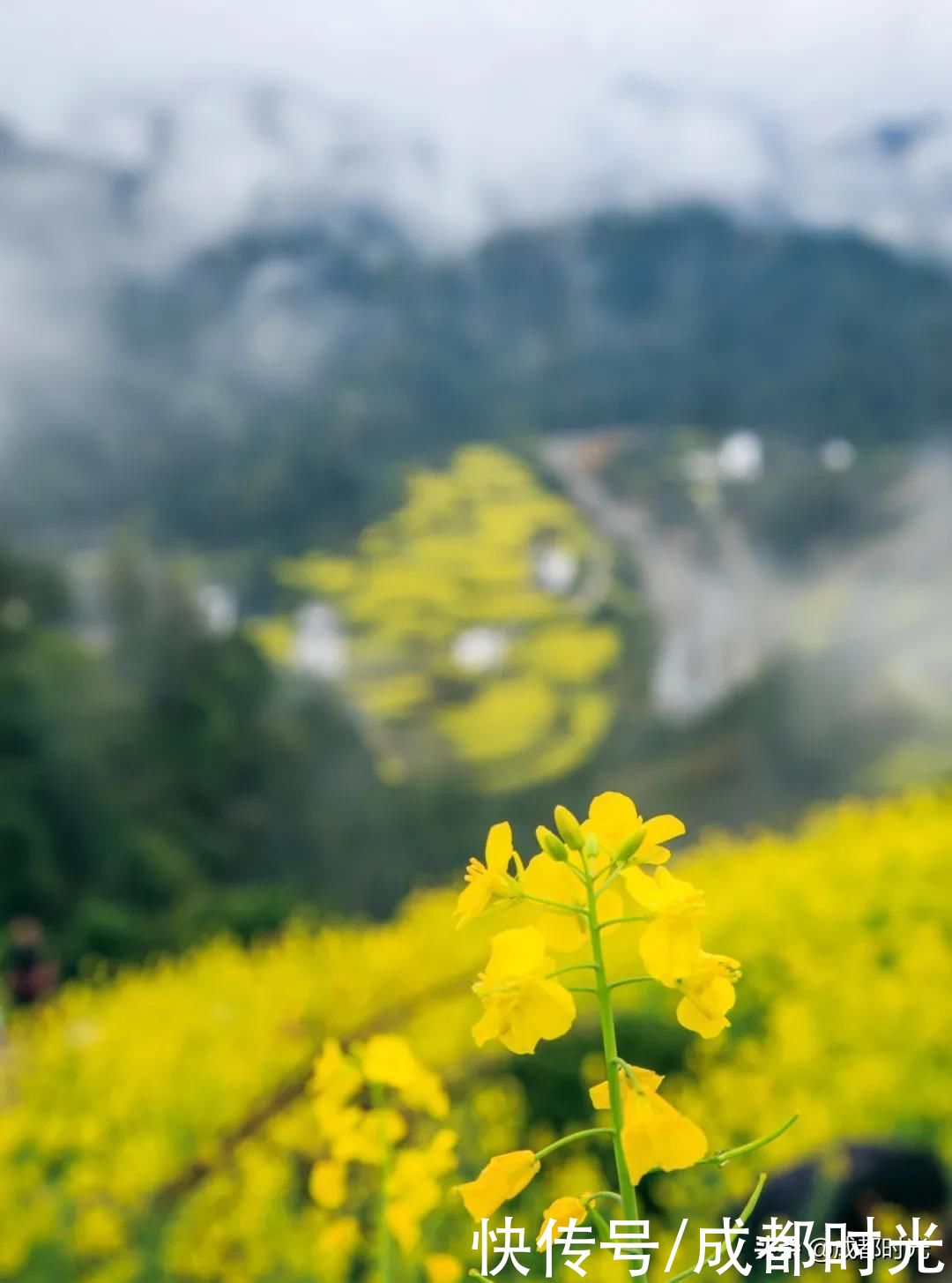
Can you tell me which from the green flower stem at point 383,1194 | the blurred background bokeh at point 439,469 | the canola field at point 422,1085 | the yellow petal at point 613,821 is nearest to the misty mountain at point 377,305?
the blurred background bokeh at point 439,469

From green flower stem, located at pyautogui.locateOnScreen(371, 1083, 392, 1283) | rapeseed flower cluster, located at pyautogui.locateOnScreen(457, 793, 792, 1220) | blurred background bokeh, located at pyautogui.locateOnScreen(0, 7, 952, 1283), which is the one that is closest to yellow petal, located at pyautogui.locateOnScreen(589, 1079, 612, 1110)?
rapeseed flower cluster, located at pyautogui.locateOnScreen(457, 793, 792, 1220)

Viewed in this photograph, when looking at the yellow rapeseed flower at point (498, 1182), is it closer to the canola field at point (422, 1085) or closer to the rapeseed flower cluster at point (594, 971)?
the rapeseed flower cluster at point (594, 971)

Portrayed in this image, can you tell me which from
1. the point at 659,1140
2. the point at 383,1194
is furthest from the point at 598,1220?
the point at 383,1194

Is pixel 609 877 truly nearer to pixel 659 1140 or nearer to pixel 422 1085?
pixel 659 1140

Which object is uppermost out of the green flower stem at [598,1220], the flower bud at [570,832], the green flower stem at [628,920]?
the flower bud at [570,832]

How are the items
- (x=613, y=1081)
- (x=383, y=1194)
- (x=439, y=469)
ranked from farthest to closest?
1. (x=439, y=469)
2. (x=383, y=1194)
3. (x=613, y=1081)
